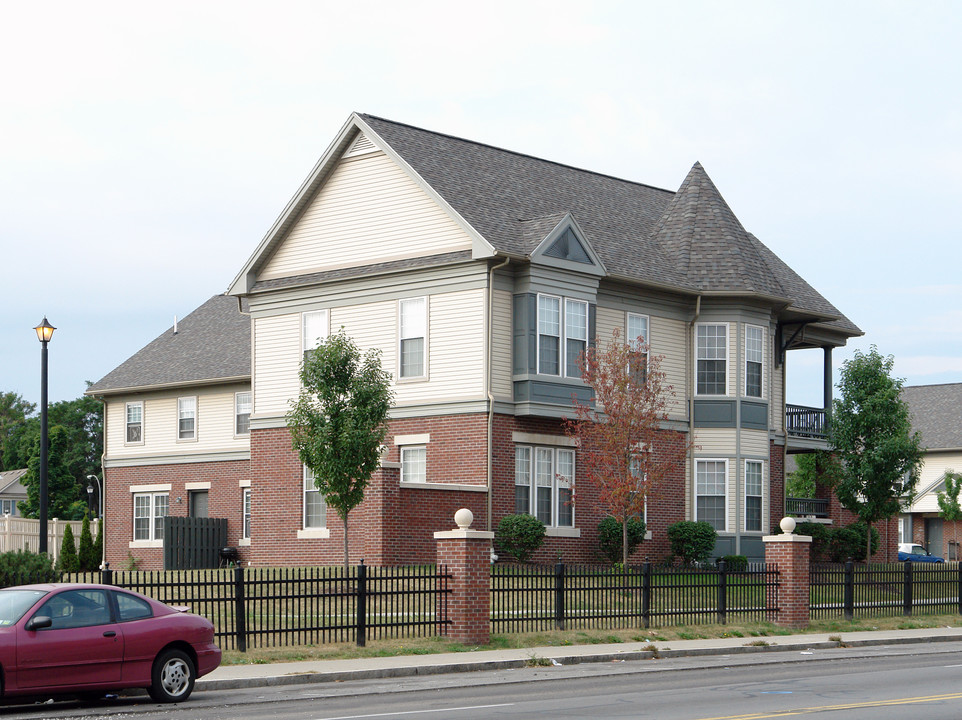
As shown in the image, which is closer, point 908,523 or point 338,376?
point 338,376

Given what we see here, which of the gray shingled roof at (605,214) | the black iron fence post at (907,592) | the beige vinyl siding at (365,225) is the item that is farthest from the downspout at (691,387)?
the beige vinyl siding at (365,225)

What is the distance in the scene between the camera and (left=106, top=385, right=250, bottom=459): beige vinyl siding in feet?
150

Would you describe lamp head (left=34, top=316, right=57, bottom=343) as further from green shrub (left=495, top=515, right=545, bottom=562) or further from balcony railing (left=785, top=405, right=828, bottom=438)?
balcony railing (left=785, top=405, right=828, bottom=438)

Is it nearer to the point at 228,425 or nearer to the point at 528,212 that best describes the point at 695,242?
the point at 528,212

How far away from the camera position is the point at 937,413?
75938 mm

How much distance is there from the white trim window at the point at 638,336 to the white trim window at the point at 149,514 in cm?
2021

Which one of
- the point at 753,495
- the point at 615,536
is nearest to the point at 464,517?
the point at 615,536

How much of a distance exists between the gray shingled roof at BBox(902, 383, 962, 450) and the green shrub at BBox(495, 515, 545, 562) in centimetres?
4573

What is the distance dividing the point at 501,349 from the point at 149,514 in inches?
810

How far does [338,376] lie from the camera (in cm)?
2820

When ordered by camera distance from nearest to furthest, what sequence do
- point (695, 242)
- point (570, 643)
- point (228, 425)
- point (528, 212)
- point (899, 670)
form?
point (899, 670) → point (570, 643) → point (528, 212) → point (695, 242) → point (228, 425)

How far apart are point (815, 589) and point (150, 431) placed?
27.1m

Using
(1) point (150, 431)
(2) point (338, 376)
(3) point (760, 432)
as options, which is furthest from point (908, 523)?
(2) point (338, 376)

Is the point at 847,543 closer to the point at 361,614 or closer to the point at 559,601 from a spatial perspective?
the point at 559,601
